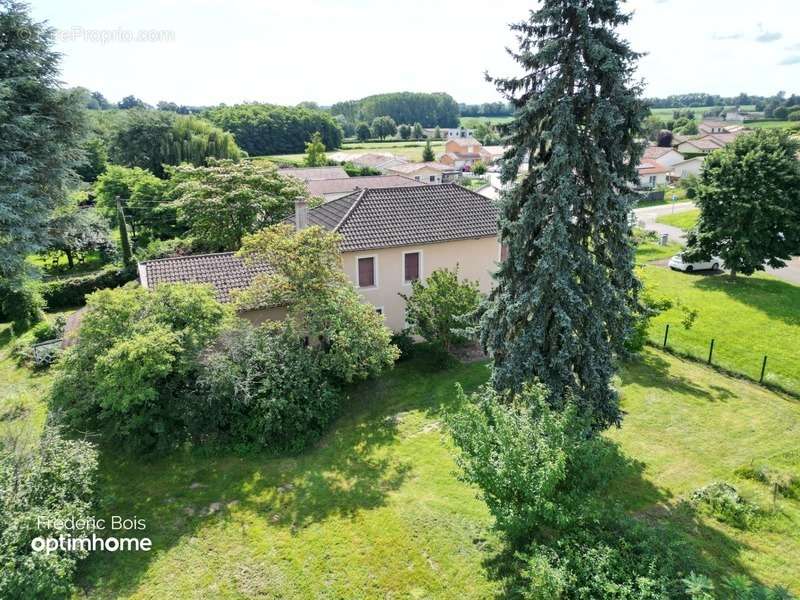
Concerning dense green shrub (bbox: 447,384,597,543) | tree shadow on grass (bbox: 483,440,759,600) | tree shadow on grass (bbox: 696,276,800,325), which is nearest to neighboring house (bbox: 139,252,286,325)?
dense green shrub (bbox: 447,384,597,543)

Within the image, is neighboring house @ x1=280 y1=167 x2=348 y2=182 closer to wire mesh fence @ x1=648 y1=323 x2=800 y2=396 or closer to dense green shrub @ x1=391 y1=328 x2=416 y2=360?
dense green shrub @ x1=391 y1=328 x2=416 y2=360

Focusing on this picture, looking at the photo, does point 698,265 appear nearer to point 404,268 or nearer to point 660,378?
point 660,378

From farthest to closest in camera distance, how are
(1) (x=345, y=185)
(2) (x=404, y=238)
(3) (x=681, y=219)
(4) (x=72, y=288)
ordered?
(3) (x=681, y=219) → (1) (x=345, y=185) → (4) (x=72, y=288) → (2) (x=404, y=238)

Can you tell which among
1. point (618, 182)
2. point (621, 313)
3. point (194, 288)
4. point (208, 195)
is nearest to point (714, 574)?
point (621, 313)

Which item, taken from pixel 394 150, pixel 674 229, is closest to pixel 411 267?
pixel 674 229

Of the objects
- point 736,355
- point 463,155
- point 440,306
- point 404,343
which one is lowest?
point 736,355

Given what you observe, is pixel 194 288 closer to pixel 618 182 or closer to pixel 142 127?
pixel 618 182
